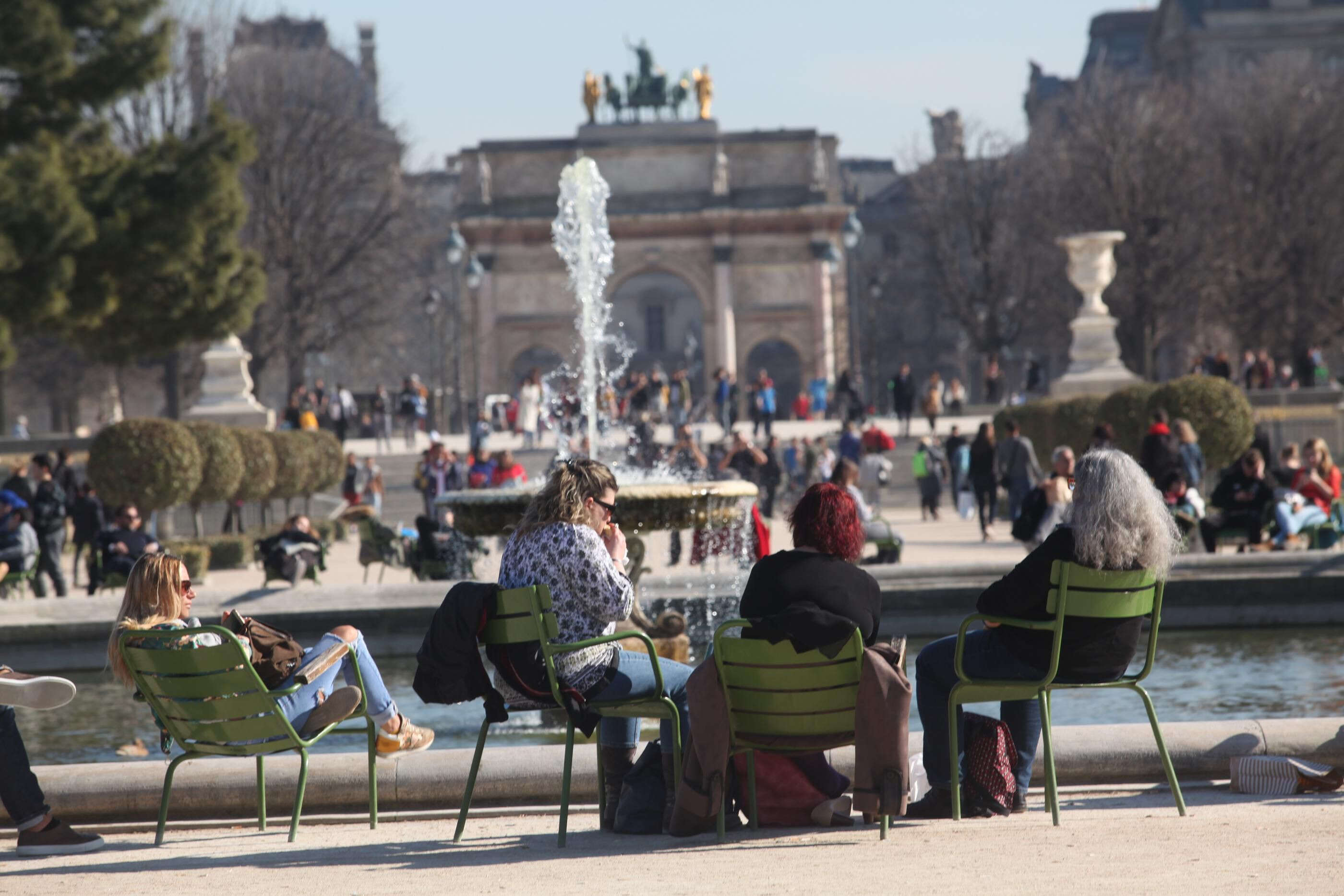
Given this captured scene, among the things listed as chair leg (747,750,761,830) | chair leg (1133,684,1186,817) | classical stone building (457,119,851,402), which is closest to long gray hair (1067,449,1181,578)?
chair leg (1133,684,1186,817)

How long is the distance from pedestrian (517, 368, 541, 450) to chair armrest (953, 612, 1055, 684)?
36.6m

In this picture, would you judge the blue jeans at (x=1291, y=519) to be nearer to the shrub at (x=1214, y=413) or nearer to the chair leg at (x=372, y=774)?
the shrub at (x=1214, y=413)

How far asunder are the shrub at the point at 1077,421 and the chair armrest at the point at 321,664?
70.4ft

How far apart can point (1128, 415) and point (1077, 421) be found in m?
1.45

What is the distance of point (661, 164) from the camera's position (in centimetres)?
6662

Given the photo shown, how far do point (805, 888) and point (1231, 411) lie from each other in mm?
20916

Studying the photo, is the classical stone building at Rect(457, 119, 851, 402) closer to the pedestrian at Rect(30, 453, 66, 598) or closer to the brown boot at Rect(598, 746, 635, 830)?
the pedestrian at Rect(30, 453, 66, 598)

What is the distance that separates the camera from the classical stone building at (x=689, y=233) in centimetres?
6462

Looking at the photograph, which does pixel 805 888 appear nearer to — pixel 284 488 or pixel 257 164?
pixel 284 488

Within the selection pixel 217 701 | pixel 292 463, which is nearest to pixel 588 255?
pixel 292 463

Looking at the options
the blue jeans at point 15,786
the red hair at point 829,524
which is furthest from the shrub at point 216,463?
the red hair at point 829,524

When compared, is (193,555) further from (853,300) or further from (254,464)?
(853,300)

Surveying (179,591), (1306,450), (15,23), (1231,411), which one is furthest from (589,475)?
(15,23)

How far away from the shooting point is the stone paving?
5.54m
